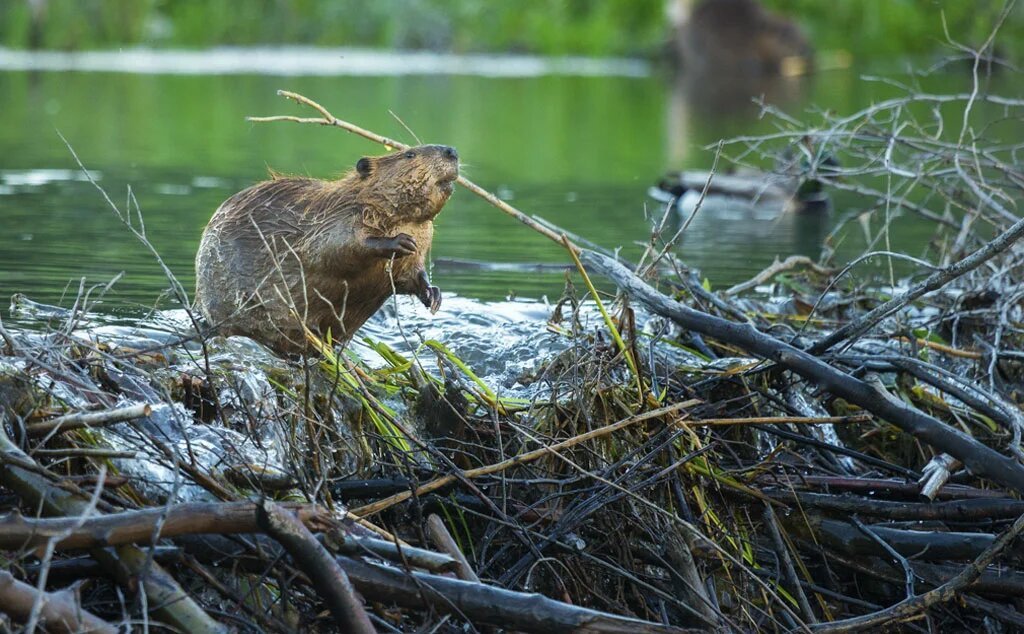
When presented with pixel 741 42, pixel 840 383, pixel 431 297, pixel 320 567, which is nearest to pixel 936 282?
pixel 840 383

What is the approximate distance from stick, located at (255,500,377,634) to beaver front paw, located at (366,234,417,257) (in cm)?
134

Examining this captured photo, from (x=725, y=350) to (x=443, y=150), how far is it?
1.11 m

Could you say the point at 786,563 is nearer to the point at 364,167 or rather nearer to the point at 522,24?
the point at 364,167

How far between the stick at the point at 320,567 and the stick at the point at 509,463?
1.56ft

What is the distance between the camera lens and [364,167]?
3.97 meters

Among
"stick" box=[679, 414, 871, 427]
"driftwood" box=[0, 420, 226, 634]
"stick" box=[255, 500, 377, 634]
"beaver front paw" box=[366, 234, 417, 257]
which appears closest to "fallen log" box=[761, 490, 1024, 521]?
"stick" box=[679, 414, 871, 427]

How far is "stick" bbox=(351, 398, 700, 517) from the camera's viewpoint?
10.3 feet

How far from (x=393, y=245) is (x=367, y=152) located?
31.7 feet

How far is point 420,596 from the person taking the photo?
8.90ft

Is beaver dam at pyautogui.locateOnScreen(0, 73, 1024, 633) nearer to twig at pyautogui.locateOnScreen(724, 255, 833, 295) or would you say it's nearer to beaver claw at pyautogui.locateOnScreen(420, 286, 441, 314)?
beaver claw at pyautogui.locateOnScreen(420, 286, 441, 314)

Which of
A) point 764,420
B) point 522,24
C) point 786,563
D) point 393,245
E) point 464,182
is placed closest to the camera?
point 786,563

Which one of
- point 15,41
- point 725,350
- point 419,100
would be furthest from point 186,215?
point 15,41

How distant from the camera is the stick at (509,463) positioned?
3127mm

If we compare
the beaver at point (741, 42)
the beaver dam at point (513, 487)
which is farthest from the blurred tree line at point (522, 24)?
the beaver dam at point (513, 487)
